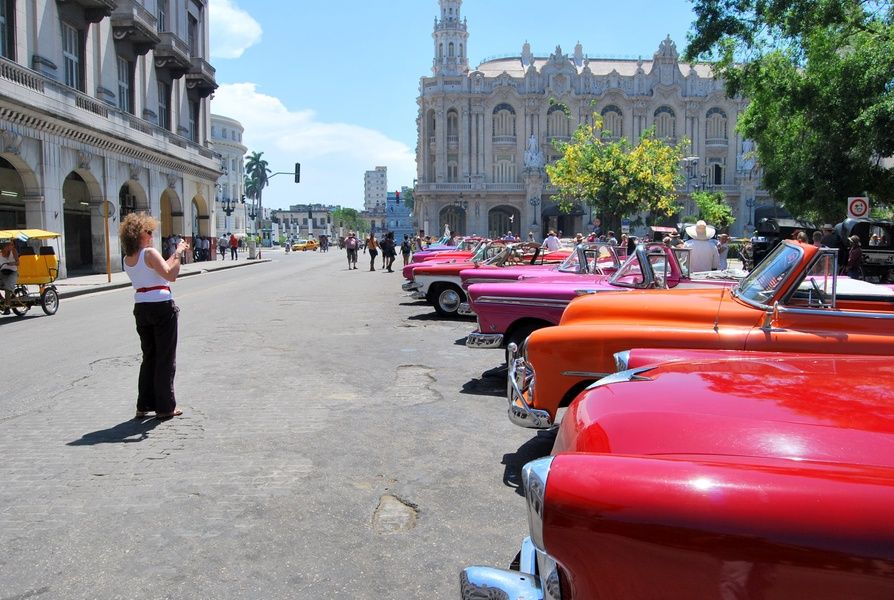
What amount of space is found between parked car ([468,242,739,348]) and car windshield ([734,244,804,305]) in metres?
1.80

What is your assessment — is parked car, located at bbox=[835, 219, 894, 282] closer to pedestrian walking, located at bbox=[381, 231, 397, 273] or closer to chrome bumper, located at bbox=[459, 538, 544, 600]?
pedestrian walking, located at bbox=[381, 231, 397, 273]

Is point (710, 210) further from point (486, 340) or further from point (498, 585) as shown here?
point (498, 585)

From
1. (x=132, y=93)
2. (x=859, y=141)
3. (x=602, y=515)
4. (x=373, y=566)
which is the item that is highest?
(x=132, y=93)

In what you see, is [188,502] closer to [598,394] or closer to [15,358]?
[598,394]

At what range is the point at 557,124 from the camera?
79812mm

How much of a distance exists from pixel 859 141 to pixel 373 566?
16.9 m

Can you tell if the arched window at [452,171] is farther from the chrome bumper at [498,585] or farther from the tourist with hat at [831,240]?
the chrome bumper at [498,585]

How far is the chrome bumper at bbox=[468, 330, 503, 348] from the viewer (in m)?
7.78

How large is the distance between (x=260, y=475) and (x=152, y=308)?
2.01 metres

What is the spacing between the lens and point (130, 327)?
12312mm

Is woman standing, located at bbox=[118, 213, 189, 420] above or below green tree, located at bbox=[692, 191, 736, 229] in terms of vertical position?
below

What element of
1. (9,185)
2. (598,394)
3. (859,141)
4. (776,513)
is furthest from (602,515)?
(9,185)

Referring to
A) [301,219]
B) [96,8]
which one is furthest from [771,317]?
[301,219]

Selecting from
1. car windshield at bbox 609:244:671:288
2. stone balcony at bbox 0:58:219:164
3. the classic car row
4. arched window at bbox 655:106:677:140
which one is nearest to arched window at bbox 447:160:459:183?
arched window at bbox 655:106:677:140
